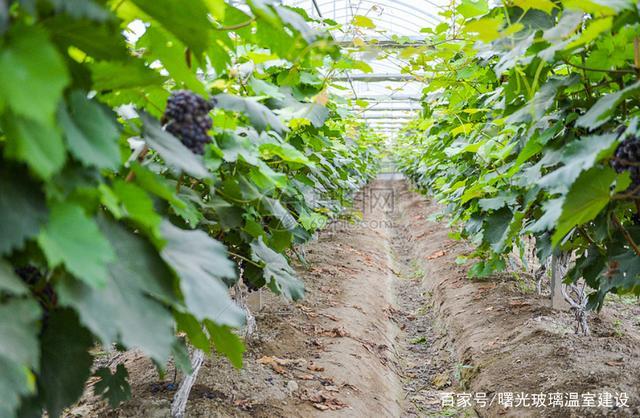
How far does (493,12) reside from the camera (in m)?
2.64

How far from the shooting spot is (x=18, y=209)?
89 centimetres

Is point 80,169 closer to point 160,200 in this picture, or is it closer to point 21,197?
point 21,197

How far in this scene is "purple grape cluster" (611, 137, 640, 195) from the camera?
156 cm

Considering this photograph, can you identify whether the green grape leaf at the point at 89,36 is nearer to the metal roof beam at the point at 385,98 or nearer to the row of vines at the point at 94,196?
the row of vines at the point at 94,196

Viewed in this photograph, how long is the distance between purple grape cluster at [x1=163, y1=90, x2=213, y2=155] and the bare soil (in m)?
1.59

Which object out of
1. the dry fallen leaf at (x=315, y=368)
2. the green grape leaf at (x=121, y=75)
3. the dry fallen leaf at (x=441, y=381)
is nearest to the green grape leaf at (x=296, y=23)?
the green grape leaf at (x=121, y=75)

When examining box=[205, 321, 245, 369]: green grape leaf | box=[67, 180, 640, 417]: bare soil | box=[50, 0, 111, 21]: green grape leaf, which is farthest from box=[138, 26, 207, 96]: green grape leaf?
box=[67, 180, 640, 417]: bare soil

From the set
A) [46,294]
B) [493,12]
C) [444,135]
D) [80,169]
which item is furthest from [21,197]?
[444,135]

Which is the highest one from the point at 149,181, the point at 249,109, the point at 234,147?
the point at 149,181

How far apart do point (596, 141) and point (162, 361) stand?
4.05ft

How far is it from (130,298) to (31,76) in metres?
0.39

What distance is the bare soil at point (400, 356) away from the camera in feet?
11.1

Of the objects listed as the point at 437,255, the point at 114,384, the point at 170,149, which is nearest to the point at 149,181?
the point at 170,149

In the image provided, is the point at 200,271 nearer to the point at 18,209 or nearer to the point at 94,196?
the point at 94,196
